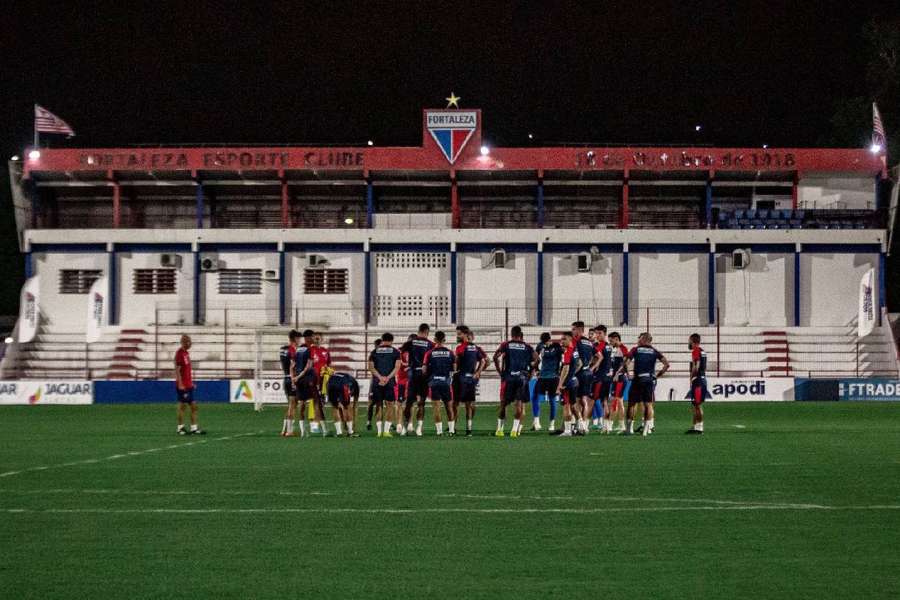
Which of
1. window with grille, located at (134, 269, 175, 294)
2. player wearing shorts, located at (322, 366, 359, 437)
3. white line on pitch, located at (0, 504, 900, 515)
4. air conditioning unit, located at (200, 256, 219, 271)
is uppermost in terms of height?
air conditioning unit, located at (200, 256, 219, 271)

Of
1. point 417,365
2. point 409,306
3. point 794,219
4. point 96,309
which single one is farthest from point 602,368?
point 794,219

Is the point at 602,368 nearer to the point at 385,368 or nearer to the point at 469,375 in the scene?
the point at 469,375

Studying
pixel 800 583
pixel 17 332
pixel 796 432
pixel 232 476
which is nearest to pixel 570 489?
pixel 232 476

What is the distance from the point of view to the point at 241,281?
171 feet

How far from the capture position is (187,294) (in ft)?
172

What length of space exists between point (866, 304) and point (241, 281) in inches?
999

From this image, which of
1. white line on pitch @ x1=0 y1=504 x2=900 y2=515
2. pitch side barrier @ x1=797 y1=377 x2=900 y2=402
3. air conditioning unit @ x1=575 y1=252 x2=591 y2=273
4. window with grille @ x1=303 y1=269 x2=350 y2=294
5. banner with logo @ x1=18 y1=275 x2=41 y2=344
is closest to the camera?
white line on pitch @ x1=0 y1=504 x2=900 y2=515

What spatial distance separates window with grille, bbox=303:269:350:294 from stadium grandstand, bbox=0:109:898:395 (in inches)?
2.4

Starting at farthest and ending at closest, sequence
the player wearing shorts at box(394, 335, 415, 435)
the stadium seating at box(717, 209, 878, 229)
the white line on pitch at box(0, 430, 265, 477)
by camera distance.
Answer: the stadium seating at box(717, 209, 878, 229), the player wearing shorts at box(394, 335, 415, 435), the white line on pitch at box(0, 430, 265, 477)

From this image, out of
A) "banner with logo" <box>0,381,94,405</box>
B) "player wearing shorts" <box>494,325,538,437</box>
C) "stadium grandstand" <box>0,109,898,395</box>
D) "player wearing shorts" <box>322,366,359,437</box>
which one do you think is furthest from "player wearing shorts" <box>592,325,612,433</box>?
"stadium grandstand" <box>0,109,898,395</box>

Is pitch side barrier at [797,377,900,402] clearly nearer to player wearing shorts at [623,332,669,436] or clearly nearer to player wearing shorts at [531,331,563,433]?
player wearing shorts at [623,332,669,436]

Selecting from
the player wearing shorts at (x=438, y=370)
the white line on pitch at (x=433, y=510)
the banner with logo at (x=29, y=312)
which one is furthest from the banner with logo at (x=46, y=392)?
the white line on pitch at (x=433, y=510)

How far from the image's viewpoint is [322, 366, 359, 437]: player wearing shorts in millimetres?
22812

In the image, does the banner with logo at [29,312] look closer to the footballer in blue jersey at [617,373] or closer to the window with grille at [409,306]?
the window with grille at [409,306]
